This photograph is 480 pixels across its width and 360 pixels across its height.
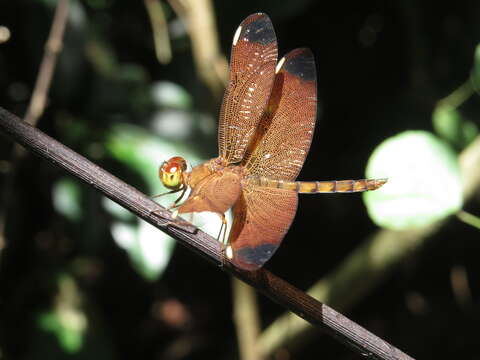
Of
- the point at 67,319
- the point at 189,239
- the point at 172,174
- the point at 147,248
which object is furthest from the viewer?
the point at 67,319

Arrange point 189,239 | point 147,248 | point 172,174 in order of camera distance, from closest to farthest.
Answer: point 189,239 < point 172,174 < point 147,248

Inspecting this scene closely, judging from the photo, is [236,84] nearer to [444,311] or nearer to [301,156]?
[301,156]

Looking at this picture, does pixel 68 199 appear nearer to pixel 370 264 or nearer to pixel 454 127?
pixel 370 264

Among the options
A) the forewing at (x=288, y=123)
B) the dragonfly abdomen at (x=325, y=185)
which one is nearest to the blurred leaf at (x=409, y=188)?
the dragonfly abdomen at (x=325, y=185)

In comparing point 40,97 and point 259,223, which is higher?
point 40,97

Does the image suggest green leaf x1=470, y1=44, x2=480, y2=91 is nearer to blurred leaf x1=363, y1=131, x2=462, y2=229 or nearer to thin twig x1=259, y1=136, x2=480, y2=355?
thin twig x1=259, y1=136, x2=480, y2=355

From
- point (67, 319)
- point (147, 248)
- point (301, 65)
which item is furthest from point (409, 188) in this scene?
point (67, 319)
